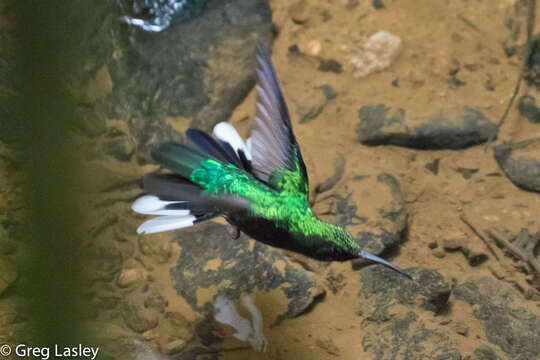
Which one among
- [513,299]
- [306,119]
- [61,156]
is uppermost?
[61,156]

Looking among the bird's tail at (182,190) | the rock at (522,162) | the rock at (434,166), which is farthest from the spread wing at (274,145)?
the rock at (522,162)

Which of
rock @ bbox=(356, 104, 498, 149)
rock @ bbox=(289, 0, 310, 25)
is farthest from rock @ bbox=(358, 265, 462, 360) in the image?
rock @ bbox=(289, 0, 310, 25)

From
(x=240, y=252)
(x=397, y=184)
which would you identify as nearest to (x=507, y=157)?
(x=397, y=184)

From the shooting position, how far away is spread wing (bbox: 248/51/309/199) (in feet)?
4.37

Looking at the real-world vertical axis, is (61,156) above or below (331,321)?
above

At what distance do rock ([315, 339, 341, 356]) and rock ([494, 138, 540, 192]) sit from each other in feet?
3.49

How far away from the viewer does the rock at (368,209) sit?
1.88 metres

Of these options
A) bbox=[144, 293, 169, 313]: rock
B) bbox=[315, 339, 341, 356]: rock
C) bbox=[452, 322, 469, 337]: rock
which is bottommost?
bbox=[452, 322, 469, 337]: rock

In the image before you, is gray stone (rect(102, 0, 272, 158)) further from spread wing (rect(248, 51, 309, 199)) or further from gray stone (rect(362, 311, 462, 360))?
gray stone (rect(362, 311, 462, 360))

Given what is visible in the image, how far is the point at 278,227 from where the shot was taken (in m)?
1.37

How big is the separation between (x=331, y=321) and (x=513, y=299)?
0.65m

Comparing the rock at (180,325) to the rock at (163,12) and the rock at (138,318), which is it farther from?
the rock at (163,12)

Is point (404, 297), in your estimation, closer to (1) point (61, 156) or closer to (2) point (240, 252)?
(2) point (240, 252)

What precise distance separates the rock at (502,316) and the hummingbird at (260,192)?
547mm
